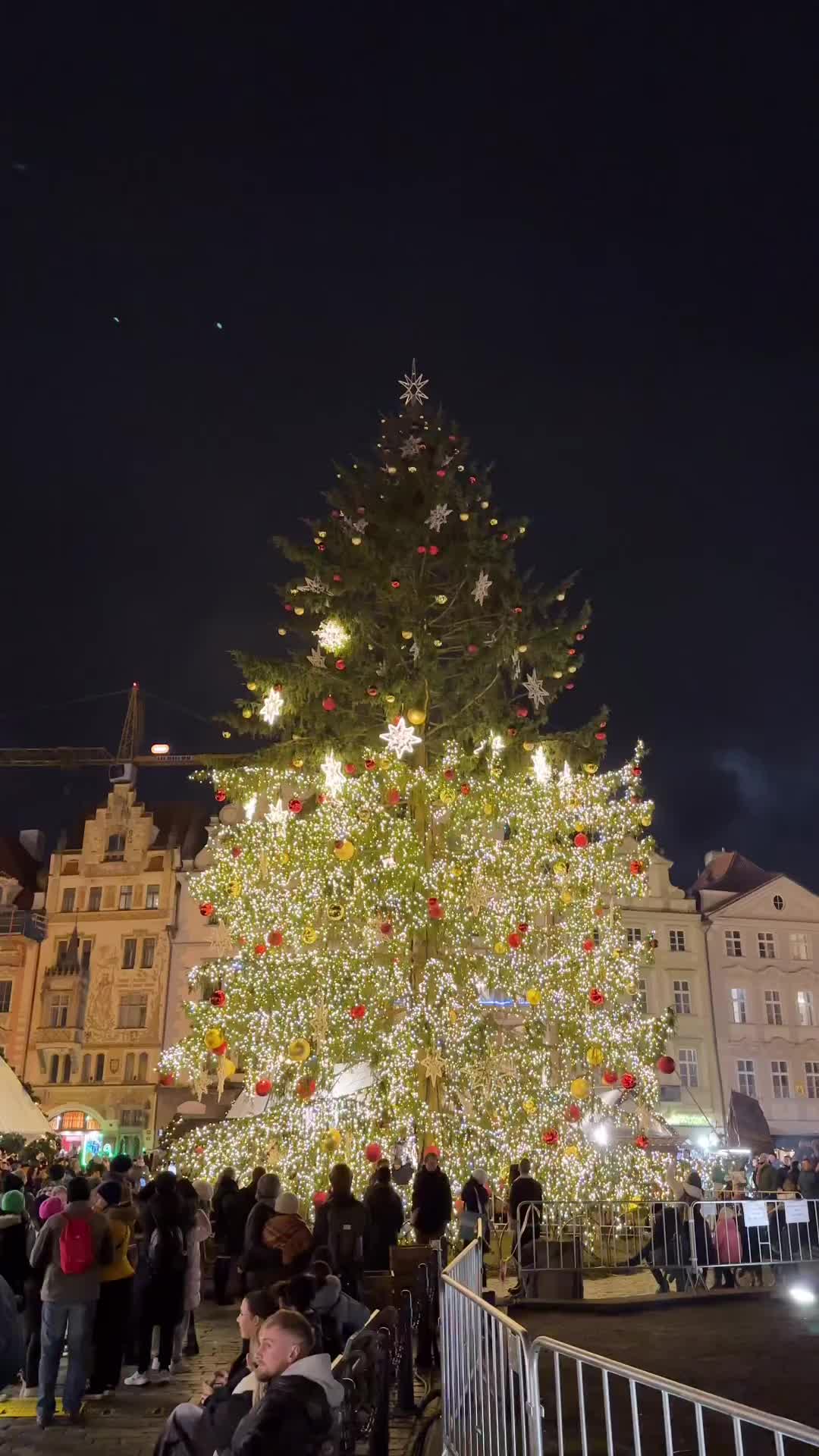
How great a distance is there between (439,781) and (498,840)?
170cm

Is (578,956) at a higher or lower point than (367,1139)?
higher

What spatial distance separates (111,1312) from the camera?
9750 mm

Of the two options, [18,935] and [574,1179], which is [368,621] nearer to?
[574,1179]

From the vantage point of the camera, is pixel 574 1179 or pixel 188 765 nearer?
pixel 574 1179

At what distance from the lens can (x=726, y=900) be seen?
169 ft

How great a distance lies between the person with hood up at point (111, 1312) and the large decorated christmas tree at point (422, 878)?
8.19 m

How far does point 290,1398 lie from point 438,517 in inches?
741

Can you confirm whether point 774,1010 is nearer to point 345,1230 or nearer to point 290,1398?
point 345,1230

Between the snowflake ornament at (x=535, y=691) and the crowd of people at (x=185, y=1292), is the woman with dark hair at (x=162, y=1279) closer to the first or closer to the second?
the crowd of people at (x=185, y=1292)

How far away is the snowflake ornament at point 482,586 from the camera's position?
21875mm

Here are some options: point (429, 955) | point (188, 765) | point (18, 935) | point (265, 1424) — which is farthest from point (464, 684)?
point (188, 765)

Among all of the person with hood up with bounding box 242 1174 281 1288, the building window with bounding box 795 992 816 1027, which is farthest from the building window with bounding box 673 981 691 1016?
the person with hood up with bounding box 242 1174 281 1288

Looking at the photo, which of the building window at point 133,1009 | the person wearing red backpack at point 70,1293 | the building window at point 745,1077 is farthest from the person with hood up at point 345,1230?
the building window at point 745,1077

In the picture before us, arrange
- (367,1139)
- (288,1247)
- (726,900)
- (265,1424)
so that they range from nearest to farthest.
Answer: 1. (265,1424)
2. (288,1247)
3. (367,1139)
4. (726,900)
